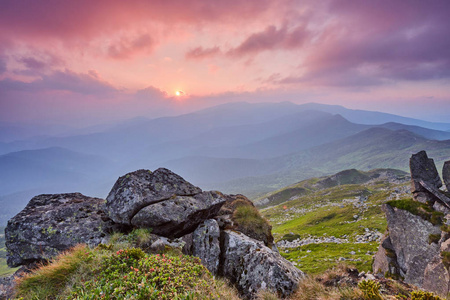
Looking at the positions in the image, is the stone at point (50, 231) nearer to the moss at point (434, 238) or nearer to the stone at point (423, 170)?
the moss at point (434, 238)

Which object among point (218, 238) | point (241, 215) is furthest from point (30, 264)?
point (241, 215)

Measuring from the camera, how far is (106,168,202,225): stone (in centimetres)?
1380

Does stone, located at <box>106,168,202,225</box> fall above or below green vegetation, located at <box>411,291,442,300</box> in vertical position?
above

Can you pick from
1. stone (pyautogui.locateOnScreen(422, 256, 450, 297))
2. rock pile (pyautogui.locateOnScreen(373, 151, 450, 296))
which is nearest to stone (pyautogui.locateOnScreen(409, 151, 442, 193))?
rock pile (pyautogui.locateOnScreen(373, 151, 450, 296))

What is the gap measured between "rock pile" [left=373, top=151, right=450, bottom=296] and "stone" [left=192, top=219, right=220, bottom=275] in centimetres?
1546

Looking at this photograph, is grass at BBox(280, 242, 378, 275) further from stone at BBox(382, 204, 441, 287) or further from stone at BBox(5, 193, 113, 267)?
stone at BBox(5, 193, 113, 267)

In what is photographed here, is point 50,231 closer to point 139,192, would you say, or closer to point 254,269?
point 139,192

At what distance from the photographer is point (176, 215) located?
13.9 meters

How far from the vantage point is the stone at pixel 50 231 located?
41.5 feet

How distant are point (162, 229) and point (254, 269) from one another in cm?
640

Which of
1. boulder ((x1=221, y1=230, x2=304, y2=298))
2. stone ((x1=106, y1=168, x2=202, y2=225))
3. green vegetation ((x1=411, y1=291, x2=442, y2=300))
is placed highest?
stone ((x1=106, y1=168, x2=202, y2=225))

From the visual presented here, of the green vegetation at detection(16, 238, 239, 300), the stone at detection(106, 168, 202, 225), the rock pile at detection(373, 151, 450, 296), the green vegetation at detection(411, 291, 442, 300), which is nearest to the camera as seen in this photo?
the green vegetation at detection(411, 291, 442, 300)

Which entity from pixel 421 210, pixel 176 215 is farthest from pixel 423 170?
pixel 176 215

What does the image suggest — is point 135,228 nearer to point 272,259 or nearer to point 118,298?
point 118,298
